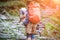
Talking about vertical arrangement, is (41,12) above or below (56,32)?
above

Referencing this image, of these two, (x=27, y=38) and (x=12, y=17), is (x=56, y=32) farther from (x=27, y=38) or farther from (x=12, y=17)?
(x=12, y=17)

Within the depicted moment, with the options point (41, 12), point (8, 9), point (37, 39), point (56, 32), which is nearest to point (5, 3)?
point (8, 9)

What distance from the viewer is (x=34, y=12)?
1744 mm

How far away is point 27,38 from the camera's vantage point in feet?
5.62

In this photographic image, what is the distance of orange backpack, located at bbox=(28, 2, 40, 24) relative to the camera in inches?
67.9

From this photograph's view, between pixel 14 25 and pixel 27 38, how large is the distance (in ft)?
0.85

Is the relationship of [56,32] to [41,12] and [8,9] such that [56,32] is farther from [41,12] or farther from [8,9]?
[8,9]

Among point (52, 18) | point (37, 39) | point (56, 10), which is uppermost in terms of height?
point (56, 10)

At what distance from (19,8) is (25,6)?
0.29 feet

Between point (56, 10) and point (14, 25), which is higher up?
point (56, 10)

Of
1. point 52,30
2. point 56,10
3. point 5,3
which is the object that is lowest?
point 52,30

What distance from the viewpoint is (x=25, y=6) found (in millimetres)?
1733

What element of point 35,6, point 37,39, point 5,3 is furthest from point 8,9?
point 37,39

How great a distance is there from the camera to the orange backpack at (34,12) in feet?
5.65
